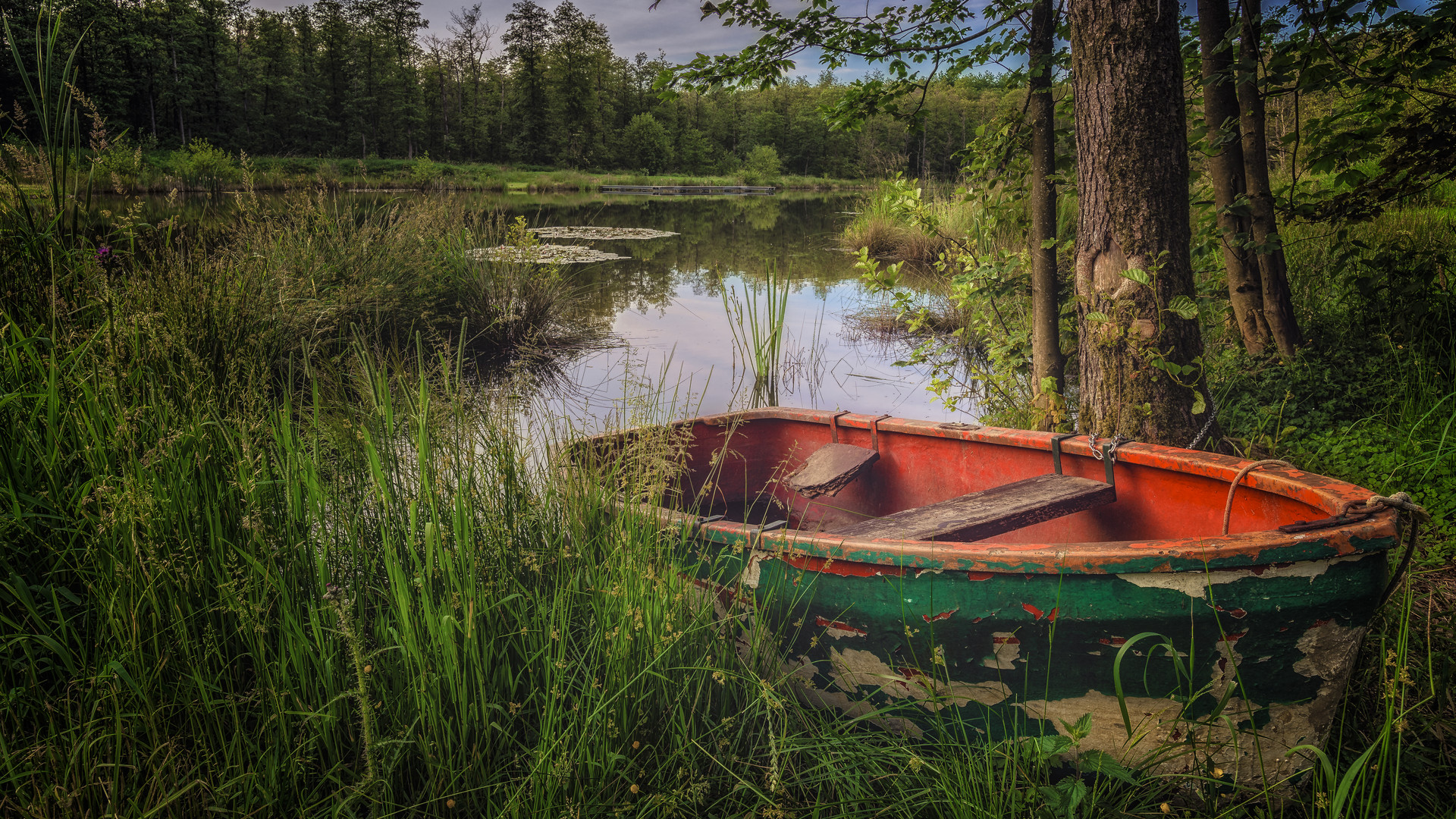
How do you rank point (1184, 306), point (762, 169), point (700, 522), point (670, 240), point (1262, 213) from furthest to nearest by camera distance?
point (762, 169), point (670, 240), point (1262, 213), point (1184, 306), point (700, 522)

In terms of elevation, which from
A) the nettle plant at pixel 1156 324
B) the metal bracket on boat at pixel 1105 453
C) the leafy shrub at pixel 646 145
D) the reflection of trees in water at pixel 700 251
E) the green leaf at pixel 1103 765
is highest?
the leafy shrub at pixel 646 145

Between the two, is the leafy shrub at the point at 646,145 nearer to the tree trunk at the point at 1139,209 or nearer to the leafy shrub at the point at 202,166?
the leafy shrub at the point at 202,166

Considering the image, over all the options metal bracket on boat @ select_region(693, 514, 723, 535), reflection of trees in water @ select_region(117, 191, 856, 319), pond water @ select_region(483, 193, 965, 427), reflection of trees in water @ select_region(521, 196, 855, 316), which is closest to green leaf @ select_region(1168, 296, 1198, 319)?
pond water @ select_region(483, 193, 965, 427)

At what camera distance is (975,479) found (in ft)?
11.2

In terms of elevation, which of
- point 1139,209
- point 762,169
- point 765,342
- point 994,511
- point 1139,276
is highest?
point 762,169

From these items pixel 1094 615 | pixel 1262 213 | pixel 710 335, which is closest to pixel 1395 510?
pixel 1094 615

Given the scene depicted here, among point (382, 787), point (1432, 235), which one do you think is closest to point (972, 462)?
point (382, 787)

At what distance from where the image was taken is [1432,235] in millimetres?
6445

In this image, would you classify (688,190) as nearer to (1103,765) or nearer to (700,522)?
(700,522)

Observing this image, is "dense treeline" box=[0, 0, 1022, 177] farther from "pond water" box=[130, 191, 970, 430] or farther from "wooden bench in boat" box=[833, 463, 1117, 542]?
"wooden bench in boat" box=[833, 463, 1117, 542]

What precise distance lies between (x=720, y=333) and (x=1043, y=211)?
212 inches

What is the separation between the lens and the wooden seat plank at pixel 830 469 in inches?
131

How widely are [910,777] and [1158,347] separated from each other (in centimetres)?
243

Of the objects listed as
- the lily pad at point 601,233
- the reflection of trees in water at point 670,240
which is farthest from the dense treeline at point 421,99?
the lily pad at point 601,233
